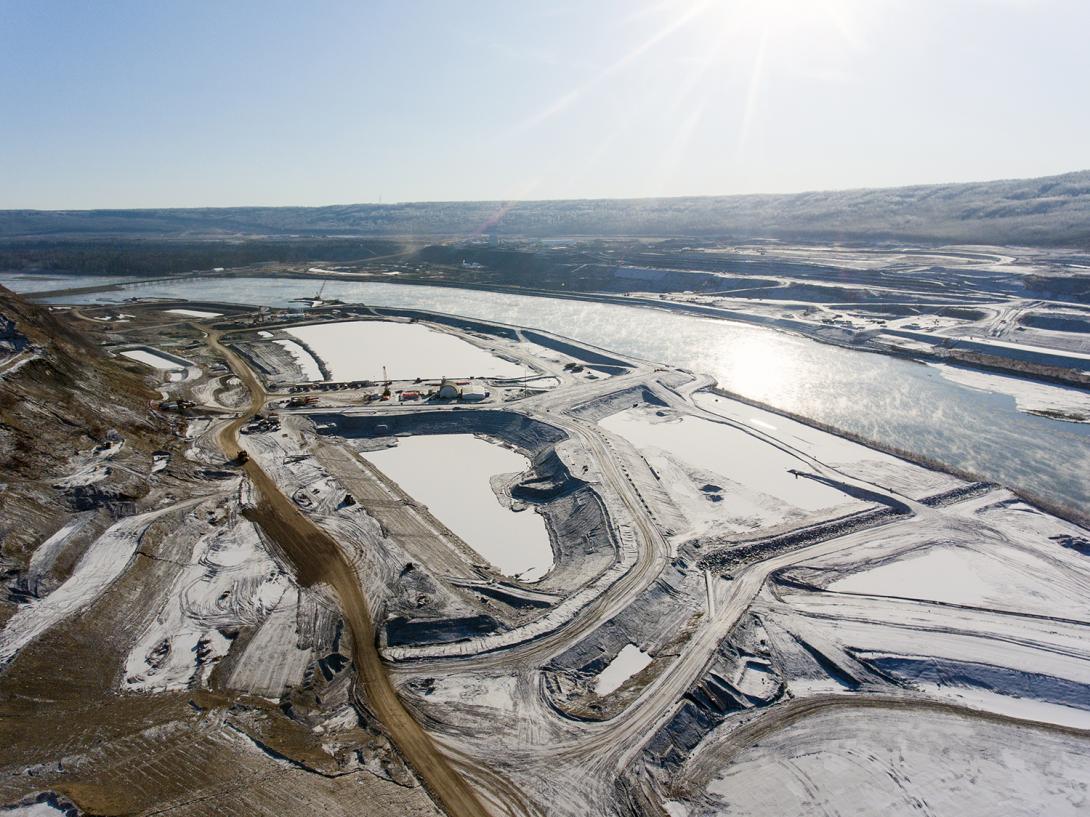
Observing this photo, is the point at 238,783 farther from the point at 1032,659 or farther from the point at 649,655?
the point at 1032,659

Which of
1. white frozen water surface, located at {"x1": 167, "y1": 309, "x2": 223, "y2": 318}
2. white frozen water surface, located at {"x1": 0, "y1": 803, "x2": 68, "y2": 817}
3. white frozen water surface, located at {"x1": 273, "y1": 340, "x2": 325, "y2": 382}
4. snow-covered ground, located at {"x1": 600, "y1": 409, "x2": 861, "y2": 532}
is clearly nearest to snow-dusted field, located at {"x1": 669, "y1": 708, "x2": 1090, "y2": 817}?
snow-covered ground, located at {"x1": 600, "y1": 409, "x2": 861, "y2": 532}

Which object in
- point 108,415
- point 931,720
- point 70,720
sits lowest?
point 931,720

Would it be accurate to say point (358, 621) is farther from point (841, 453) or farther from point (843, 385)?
point (843, 385)

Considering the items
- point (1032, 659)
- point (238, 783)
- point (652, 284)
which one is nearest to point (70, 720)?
point (238, 783)

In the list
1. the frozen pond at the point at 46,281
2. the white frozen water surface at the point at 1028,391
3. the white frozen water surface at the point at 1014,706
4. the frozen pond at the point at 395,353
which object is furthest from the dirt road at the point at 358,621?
the frozen pond at the point at 46,281

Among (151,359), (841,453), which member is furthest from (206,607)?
(151,359)

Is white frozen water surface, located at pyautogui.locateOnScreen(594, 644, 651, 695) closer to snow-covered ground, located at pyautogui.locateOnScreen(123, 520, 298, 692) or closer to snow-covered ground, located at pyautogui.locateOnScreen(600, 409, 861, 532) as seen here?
snow-covered ground, located at pyautogui.locateOnScreen(600, 409, 861, 532)
